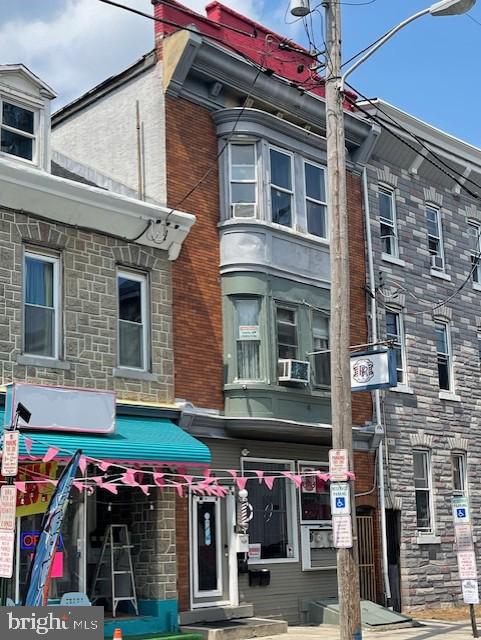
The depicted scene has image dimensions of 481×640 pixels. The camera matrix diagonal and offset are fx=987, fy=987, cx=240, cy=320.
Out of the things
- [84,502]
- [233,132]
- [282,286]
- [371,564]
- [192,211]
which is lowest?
[371,564]

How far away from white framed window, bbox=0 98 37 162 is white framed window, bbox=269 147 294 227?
5.57 m

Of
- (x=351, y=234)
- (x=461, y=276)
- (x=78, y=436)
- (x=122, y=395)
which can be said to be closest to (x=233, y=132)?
(x=351, y=234)

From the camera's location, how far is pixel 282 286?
67.6 ft

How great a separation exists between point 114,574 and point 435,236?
45.0ft

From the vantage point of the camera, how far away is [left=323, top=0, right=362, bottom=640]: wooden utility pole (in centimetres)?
1359

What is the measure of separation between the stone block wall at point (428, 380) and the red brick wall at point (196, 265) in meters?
5.62

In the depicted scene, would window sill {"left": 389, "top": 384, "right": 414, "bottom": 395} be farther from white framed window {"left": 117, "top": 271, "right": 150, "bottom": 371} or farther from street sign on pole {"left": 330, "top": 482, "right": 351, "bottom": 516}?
street sign on pole {"left": 330, "top": 482, "right": 351, "bottom": 516}

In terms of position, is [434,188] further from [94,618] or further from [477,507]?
[94,618]

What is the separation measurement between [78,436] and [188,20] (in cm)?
968

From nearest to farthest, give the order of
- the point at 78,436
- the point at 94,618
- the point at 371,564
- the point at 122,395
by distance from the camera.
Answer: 1. the point at 94,618
2. the point at 78,436
3. the point at 122,395
4. the point at 371,564

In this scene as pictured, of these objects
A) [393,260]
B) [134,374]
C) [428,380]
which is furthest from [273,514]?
[393,260]

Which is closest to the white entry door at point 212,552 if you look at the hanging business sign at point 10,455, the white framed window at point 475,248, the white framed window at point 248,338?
the white framed window at point 248,338

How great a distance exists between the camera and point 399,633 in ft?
61.6

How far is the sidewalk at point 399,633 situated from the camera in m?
17.8
